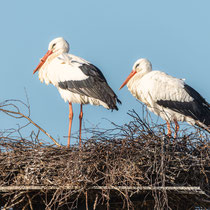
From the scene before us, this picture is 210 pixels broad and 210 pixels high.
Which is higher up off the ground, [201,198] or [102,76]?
[102,76]

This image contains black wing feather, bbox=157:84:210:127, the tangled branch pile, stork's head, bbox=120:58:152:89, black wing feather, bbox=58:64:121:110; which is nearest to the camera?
the tangled branch pile

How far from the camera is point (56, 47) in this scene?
29.0 ft

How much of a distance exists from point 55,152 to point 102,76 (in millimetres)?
2511

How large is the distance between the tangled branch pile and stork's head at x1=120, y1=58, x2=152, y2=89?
293 centimetres

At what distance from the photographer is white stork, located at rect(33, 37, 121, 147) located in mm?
8070

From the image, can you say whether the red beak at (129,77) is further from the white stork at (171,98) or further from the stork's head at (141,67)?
the white stork at (171,98)

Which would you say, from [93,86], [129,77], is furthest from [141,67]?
[93,86]

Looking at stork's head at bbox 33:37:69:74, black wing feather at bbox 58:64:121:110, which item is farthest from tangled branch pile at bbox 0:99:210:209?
stork's head at bbox 33:37:69:74

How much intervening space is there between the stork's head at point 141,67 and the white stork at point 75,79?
0.73m

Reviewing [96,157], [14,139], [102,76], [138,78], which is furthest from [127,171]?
[138,78]

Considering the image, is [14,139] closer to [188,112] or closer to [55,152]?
[55,152]

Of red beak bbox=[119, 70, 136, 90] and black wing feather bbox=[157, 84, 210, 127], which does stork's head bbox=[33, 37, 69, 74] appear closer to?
red beak bbox=[119, 70, 136, 90]

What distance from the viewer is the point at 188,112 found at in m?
8.48

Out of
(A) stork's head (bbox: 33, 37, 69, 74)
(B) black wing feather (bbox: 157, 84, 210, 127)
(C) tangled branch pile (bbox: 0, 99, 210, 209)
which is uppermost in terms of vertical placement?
(A) stork's head (bbox: 33, 37, 69, 74)
